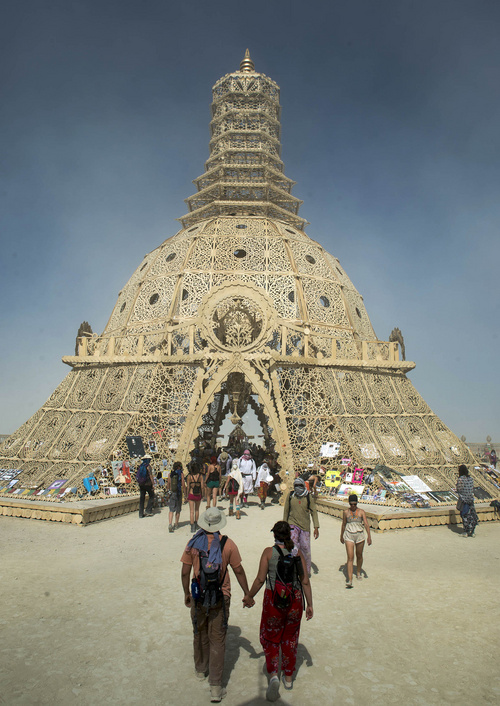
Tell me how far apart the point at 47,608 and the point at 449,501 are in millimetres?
9632

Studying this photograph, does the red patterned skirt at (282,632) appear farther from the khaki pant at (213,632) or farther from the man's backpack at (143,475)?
the man's backpack at (143,475)

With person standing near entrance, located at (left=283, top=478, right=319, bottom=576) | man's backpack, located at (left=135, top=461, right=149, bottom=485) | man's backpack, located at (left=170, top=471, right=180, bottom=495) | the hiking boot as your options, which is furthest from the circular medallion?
the hiking boot

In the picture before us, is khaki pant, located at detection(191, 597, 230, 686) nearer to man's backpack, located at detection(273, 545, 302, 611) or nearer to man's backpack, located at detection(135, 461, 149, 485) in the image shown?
man's backpack, located at detection(273, 545, 302, 611)

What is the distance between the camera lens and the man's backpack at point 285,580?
3746 mm

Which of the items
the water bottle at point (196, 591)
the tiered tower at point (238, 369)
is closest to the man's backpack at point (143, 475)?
the tiered tower at point (238, 369)

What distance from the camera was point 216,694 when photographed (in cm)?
367

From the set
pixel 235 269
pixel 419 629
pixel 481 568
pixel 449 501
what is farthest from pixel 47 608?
pixel 235 269

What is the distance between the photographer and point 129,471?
12430mm

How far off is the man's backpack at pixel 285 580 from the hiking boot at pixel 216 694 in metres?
0.82

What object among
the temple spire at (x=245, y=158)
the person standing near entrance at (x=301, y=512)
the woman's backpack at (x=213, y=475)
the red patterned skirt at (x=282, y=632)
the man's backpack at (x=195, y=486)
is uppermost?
the temple spire at (x=245, y=158)

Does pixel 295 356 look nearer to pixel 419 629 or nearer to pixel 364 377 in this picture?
pixel 364 377

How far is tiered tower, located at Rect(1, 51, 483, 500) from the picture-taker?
13.2m

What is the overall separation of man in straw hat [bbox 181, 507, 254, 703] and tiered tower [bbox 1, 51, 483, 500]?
29.3ft

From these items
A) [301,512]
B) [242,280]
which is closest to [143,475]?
[301,512]
